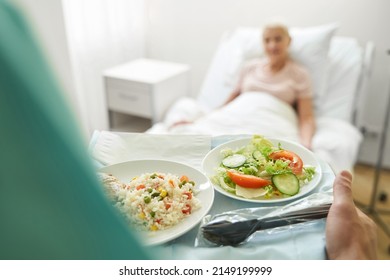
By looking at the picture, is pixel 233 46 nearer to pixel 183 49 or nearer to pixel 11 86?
pixel 183 49

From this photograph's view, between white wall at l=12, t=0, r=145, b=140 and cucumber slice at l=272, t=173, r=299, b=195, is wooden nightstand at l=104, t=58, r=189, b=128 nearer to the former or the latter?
white wall at l=12, t=0, r=145, b=140

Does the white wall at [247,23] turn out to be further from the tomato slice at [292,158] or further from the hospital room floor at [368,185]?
the tomato slice at [292,158]

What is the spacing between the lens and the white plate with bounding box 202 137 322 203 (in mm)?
616

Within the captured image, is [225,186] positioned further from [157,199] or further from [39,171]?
[39,171]

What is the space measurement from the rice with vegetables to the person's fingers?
0.20 metres

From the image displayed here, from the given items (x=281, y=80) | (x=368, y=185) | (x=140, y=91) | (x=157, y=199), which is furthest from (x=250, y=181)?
(x=368, y=185)

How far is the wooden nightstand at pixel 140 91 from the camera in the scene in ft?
6.14

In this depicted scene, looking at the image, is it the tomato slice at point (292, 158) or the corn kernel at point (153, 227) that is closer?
the corn kernel at point (153, 227)

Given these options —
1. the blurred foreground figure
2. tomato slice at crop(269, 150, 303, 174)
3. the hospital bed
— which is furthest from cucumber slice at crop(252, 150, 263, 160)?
the hospital bed

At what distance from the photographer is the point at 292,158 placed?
26.9 inches

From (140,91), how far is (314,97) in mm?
794

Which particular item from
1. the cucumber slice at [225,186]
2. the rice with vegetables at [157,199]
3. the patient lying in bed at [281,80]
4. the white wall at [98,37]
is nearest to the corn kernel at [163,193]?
the rice with vegetables at [157,199]

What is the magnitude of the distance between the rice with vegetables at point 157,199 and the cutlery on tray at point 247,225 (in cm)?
5

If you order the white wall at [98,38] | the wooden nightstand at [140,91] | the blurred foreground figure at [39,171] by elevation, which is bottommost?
the wooden nightstand at [140,91]
